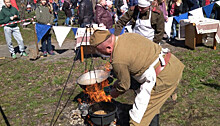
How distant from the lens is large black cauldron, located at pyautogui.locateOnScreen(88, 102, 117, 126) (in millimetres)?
3480

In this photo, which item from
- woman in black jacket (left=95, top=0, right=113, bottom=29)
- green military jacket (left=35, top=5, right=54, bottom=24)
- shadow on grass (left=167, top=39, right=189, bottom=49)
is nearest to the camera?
Answer: woman in black jacket (left=95, top=0, right=113, bottom=29)

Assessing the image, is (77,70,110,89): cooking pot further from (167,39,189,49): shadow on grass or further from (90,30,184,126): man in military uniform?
(167,39,189,49): shadow on grass

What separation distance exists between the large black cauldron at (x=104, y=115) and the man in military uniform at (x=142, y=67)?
0.53 meters

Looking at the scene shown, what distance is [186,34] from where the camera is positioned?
895cm

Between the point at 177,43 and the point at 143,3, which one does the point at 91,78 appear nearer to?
the point at 143,3

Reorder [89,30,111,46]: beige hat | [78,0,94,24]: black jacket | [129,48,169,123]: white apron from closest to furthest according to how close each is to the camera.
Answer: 1. [89,30,111,46]: beige hat
2. [129,48,169,123]: white apron
3. [78,0,94,24]: black jacket

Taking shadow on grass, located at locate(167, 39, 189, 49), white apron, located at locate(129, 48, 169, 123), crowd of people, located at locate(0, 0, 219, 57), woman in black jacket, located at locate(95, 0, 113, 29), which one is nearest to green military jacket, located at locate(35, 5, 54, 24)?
crowd of people, located at locate(0, 0, 219, 57)

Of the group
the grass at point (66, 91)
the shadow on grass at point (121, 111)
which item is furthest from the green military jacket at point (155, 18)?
the shadow on grass at point (121, 111)

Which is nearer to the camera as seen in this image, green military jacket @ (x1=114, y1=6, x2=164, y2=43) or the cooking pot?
the cooking pot

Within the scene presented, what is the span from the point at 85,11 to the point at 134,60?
18.9ft

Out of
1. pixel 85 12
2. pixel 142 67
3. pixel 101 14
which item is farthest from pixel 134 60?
pixel 85 12

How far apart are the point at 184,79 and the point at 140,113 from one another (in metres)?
3.37

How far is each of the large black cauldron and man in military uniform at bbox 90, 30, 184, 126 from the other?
1.75 ft

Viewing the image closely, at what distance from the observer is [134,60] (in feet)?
8.83
